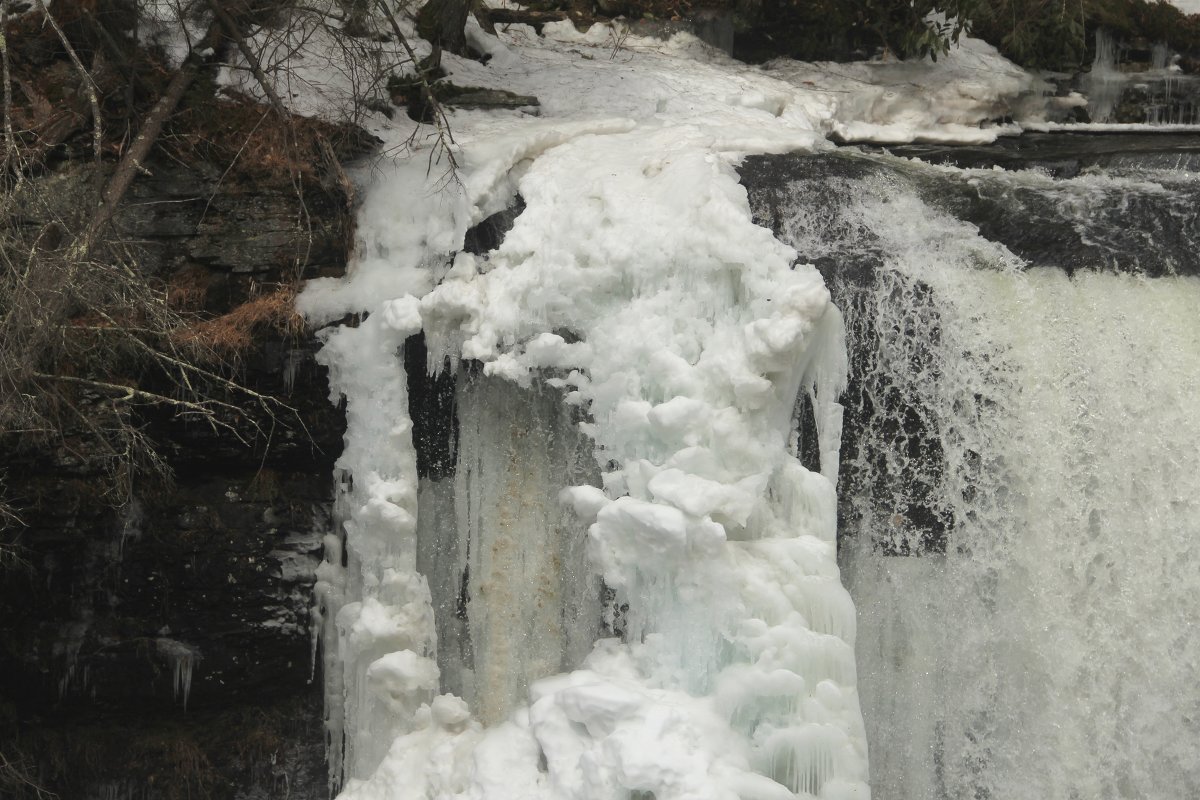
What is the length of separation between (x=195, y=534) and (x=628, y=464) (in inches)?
84.9

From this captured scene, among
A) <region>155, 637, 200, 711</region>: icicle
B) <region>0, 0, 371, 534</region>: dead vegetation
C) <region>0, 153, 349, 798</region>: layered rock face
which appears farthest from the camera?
<region>155, 637, 200, 711</region>: icicle

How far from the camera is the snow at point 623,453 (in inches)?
159

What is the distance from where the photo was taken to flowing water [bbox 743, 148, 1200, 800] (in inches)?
178

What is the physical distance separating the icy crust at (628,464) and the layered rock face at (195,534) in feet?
0.67

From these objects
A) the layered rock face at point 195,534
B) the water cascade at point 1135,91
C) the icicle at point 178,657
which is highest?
the water cascade at point 1135,91

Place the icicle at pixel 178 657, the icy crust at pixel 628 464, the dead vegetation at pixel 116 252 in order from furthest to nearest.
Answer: the icicle at pixel 178 657 < the dead vegetation at pixel 116 252 < the icy crust at pixel 628 464

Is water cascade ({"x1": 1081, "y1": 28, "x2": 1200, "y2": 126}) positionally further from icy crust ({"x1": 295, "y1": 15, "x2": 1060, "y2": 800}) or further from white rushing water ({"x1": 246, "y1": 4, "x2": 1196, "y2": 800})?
white rushing water ({"x1": 246, "y1": 4, "x2": 1196, "y2": 800})

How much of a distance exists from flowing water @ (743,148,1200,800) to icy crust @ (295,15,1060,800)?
44 centimetres

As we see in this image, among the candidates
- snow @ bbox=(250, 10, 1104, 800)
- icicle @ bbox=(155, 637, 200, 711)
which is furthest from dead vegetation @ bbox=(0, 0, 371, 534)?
icicle @ bbox=(155, 637, 200, 711)

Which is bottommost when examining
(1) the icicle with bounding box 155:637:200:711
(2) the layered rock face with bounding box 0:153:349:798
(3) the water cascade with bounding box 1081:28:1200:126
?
(1) the icicle with bounding box 155:637:200:711

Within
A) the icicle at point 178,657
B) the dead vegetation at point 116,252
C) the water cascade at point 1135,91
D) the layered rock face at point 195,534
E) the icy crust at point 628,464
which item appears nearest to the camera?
the icy crust at point 628,464

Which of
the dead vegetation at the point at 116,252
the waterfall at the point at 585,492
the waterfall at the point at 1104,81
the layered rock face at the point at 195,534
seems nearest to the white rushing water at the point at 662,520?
the waterfall at the point at 585,492

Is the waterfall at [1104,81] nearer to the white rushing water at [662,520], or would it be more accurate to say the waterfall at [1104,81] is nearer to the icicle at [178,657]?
the white rushing water at [662,520]

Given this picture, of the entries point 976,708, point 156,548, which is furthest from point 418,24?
point 976,708
